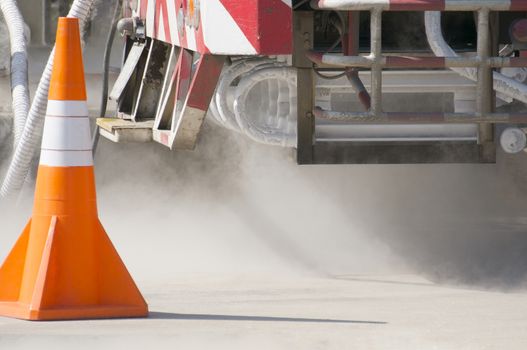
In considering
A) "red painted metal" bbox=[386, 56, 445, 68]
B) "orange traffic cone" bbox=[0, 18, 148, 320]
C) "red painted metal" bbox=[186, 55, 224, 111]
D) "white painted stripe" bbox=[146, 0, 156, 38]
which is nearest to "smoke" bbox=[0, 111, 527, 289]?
"red painted metal" bbox=[186, 55, 224, 111]

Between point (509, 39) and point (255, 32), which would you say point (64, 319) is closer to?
point (255, 32)

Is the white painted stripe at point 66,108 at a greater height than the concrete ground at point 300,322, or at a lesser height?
greater

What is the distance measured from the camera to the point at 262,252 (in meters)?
6.57

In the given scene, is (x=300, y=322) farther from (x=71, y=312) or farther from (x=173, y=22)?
(x=173, y=22)

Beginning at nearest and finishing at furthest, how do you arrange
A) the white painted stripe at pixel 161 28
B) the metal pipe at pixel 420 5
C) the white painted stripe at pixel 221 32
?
the metal pipe at pixel 420 5 < the white painted stripe at pixel 221 32 < the white painted stripe at pixel 161 28

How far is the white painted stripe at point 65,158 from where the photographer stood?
488 centimetres

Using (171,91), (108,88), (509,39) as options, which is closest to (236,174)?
(108,88)

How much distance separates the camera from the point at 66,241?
15.7ft

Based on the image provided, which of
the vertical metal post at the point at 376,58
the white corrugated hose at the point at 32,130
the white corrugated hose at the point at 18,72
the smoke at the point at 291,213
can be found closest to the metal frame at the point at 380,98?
the vertical metal post at the point at 376,58

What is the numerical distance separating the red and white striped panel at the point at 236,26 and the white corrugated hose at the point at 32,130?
1.00m

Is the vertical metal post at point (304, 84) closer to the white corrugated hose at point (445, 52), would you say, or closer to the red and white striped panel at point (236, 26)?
the red and white striped panel at point (236, 26)

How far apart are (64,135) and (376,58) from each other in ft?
3.55

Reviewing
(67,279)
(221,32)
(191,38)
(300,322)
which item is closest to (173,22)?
(191,38)

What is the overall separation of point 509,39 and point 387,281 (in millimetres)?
1093
